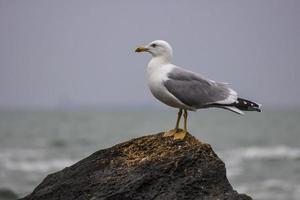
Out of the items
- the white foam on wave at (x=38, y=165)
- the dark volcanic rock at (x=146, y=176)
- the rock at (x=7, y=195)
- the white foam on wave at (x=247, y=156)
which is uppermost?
the white foam on wave at (x=247, y=156)

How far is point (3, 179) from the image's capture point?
1706 centimetres

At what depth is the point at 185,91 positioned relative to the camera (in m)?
6.39

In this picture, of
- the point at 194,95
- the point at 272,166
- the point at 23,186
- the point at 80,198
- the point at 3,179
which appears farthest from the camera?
the point at 272,166

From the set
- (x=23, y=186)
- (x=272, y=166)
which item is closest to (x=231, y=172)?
(x=272, y=166)

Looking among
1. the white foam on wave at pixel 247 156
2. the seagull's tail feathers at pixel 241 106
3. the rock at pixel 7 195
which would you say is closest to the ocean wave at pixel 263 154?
the white foam on wave at pixel 247 156

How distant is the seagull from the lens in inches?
247

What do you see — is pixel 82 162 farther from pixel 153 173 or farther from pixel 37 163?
pixel 37 163

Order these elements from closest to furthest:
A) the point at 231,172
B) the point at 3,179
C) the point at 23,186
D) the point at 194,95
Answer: the point at 194,95, the point at 23,186, the point at 3,179, the point at 231,172

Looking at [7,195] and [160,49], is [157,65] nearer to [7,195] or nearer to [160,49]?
[160,49]

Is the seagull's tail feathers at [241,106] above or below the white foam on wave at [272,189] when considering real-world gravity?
below

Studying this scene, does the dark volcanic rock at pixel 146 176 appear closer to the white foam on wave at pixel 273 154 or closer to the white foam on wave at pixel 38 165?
the white foam on wave at pixel 38 165

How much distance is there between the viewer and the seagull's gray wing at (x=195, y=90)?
6.36m

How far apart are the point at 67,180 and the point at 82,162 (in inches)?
12.1

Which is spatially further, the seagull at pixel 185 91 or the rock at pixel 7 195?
the rock at pixel 7 195
